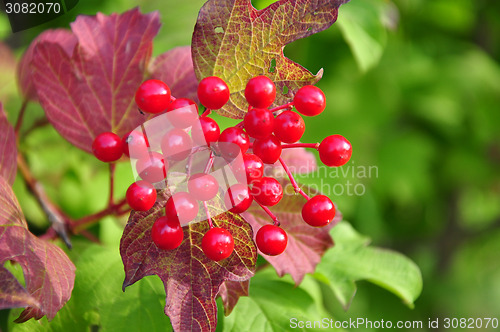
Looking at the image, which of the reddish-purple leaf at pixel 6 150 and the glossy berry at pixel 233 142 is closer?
the glossy berry at pixel 233 142

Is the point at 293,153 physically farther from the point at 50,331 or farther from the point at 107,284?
the point at 50,331

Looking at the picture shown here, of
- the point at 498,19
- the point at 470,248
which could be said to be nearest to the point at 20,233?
the point at 498,19

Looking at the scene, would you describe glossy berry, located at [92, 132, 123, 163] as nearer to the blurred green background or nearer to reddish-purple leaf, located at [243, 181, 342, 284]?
reddish-purple leaf, located at [243, 181, 342, 284]

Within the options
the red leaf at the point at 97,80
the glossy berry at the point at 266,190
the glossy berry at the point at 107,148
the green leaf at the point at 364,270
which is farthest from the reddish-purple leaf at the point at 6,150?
the green leaf at the point at 364,270

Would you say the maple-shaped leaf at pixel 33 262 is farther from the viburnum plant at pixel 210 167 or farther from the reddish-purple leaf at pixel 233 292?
the reddish-purple leaf at pixel 233 292

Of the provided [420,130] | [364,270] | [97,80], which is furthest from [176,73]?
[420,130]
